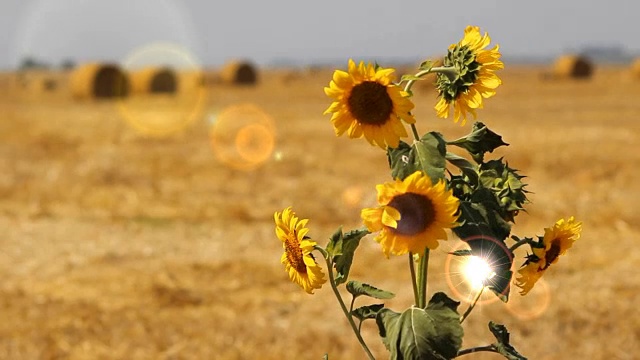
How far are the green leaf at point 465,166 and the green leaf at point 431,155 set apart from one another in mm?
47

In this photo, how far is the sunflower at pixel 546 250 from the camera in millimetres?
1759

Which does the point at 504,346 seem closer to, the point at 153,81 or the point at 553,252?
the point at 553,252

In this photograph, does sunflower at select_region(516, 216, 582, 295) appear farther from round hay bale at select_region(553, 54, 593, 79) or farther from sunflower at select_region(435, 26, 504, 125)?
round hay bale at select_region(553, 54, 593, 79)

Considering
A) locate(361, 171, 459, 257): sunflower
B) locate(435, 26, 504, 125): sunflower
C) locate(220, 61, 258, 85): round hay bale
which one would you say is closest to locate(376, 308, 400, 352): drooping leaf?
locate(361, 171, 459, 257): sunflower

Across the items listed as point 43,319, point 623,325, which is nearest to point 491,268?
point 623,325

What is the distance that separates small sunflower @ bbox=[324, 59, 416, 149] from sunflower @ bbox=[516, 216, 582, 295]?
1.52ft

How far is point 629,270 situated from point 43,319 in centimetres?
544

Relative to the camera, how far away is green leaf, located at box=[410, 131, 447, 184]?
5.05 ft

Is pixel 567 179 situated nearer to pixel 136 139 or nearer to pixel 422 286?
pixel 136 139

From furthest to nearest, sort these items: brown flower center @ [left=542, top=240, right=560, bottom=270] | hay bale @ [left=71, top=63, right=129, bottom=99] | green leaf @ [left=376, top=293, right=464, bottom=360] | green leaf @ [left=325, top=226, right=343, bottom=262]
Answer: hay bale @ [left=71, top=63, right=129, bottom=99], brown flower center @ [left=542, top=240, right=560, bottom=270], green leaf @ [left=325, top=226, right=343, bottom=262], green leaf @ [left=376, top=293, right=464, bottom=360]

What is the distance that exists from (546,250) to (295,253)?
571 mm

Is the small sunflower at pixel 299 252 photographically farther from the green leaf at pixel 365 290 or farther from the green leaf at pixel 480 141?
the green leaf at pixel 480 141

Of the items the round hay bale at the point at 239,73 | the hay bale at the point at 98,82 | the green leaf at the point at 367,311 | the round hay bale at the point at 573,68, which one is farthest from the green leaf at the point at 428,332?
the round hay bale at the point at 573,68

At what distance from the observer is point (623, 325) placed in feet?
19.9
